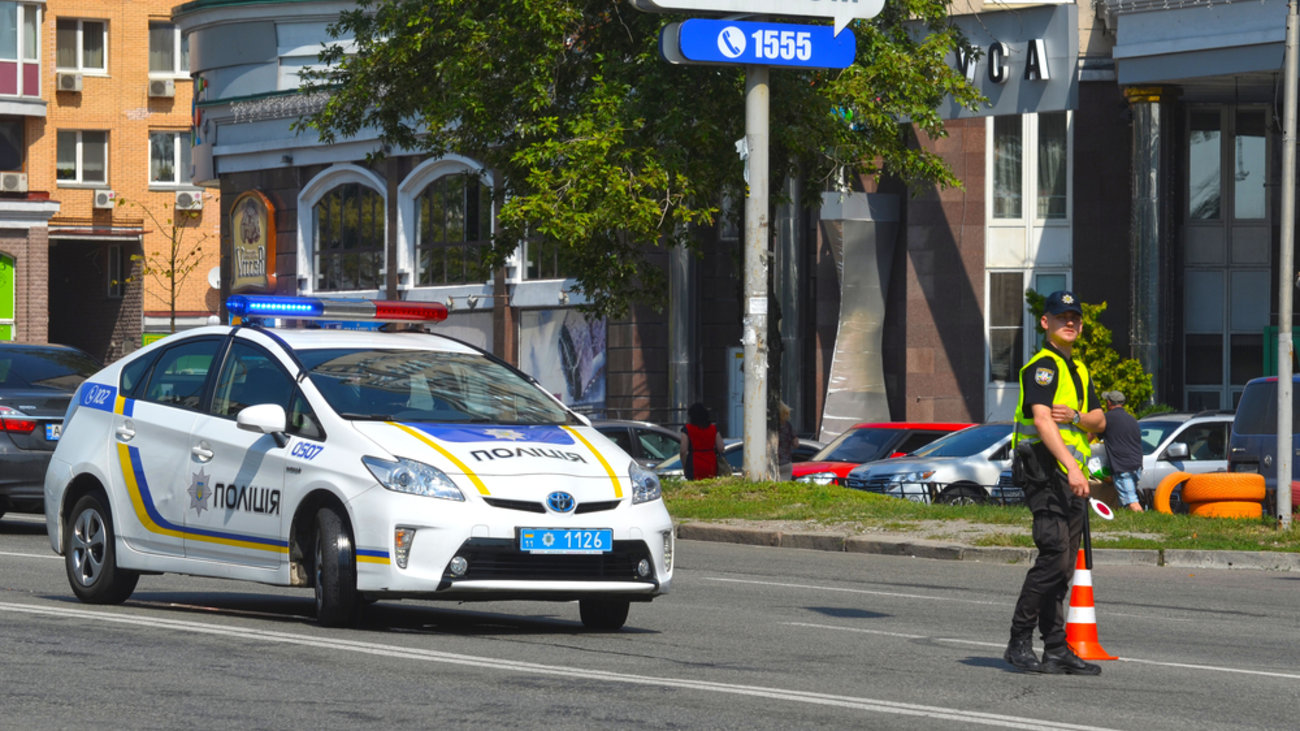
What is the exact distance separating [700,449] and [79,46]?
47980 millimetres

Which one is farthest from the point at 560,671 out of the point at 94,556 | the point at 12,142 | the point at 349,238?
the point at 12,142

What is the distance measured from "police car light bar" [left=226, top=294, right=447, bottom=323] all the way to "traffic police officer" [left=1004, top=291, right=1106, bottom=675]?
3.70 metres

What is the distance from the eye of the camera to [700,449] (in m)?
23.6

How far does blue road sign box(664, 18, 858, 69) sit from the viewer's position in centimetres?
2177

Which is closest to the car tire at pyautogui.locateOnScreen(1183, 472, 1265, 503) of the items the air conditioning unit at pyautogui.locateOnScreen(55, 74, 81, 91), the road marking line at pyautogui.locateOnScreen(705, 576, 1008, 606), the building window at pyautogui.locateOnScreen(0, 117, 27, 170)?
the road marking line at pyautogui.locateOnScreen(705, 576, 1008, 606)

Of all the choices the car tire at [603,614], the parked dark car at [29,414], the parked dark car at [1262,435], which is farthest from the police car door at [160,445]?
the parked dark car at [1262,435]

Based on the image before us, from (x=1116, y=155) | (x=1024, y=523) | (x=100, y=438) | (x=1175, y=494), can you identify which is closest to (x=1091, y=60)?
(x=1116, y=155)

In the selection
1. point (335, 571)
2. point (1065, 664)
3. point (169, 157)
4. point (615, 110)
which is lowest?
point (1065, 664)

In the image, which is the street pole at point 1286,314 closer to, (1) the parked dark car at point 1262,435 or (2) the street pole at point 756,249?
(1) the parked dark car at point 1262,435

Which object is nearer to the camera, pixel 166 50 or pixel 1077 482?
pixel 1077 482

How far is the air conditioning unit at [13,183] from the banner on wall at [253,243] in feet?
38.2

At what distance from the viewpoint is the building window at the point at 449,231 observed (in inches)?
1779

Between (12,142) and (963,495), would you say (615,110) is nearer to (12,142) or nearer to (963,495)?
(963,495)

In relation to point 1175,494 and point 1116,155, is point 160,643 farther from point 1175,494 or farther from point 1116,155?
point 1116,155
